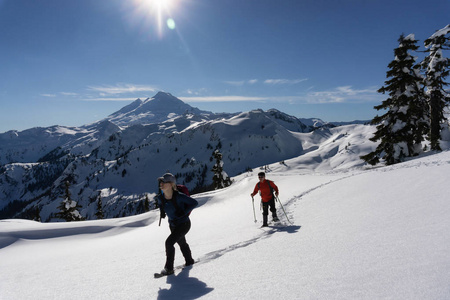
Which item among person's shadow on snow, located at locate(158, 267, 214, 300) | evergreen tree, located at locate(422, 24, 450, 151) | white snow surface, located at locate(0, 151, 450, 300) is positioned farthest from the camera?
evergreen tree, located at locate(422, 24, 450, 151)

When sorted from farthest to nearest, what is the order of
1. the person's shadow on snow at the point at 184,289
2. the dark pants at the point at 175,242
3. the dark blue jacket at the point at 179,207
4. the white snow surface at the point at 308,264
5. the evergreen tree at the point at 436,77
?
1. the evergreen tree at the point at 436,77
2. the dark blue jacket at the point at 179,207
3. the dark pants at the point at 175,242
4. the person's shadow on snow at the point at 184,289
5. the white snow surface at the point at 308,264

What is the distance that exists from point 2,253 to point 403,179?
17.6 m

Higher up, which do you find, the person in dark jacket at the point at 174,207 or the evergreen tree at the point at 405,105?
the evergreen tree at the point at 405,105

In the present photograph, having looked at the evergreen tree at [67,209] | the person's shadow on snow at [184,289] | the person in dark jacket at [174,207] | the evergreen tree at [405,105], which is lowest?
the evergreen tree at [67,209]

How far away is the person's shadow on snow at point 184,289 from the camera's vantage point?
3.86m

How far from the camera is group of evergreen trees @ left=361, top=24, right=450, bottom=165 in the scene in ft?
71.5

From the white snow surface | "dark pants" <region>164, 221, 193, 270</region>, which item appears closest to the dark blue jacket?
"dark pants" <region>164, 221, 193, 270</region>

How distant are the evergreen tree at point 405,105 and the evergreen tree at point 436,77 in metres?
0.64

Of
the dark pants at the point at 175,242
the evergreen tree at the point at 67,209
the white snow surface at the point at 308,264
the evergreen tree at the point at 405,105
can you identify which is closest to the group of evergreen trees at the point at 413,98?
the evergreen tree at the point at 405,105

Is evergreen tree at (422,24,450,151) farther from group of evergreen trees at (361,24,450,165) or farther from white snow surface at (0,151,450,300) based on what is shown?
white snow surface at (0,151,450,300)

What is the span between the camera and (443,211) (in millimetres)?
5844

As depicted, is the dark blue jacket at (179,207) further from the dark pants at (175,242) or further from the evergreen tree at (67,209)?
the evergreen tree at (67,209)

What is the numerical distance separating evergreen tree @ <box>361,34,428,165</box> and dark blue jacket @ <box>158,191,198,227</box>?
81.0ft

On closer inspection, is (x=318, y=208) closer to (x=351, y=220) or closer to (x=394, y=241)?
(x=351, y=220)
